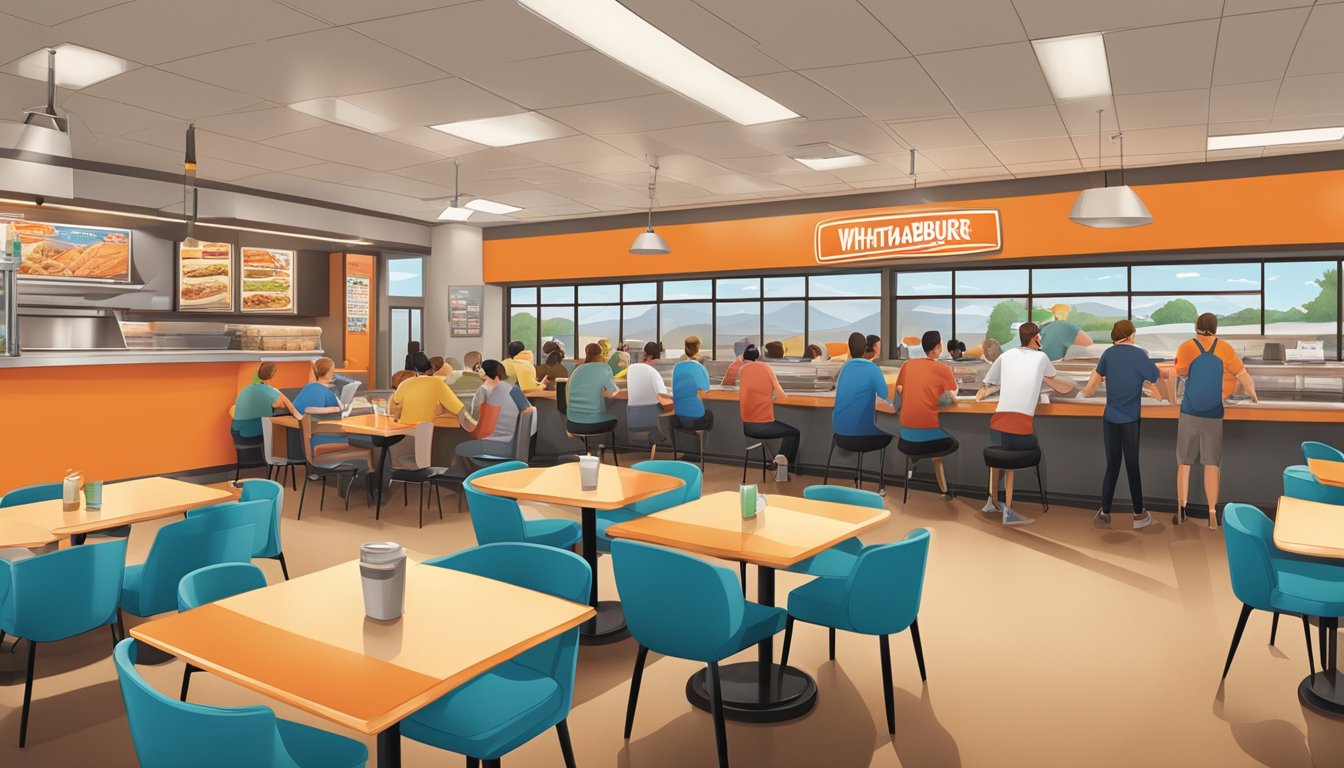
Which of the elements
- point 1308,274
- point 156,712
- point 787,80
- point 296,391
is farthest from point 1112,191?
point 296,391

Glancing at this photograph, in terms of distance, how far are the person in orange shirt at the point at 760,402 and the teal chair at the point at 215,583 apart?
4.83 meters

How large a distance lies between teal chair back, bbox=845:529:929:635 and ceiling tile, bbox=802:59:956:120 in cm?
292

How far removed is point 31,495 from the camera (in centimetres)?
359

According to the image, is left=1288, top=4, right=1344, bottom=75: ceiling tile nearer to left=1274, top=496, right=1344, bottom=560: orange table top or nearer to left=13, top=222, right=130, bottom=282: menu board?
left=1274, top=496, right=1344, bottom=560: orange table top

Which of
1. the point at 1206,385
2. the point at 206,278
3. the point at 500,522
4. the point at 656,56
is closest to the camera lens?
the point at 500,522

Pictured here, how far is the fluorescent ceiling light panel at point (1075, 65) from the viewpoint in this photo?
421cm

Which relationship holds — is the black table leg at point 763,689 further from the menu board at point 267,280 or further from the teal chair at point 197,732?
the menu board at point 267,280

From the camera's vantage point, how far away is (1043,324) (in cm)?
788

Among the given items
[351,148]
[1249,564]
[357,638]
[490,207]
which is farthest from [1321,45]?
[490,207]

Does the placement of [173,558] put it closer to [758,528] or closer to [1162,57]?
[758,528]

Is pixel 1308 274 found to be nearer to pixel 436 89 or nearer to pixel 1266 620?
pixel 1266 620

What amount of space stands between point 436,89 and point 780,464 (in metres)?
3.85

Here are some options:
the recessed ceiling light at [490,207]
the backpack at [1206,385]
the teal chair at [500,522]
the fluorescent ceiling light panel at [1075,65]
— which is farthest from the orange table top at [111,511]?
the recessed ceiling light at [490,207]

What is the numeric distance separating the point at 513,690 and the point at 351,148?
553 cm
